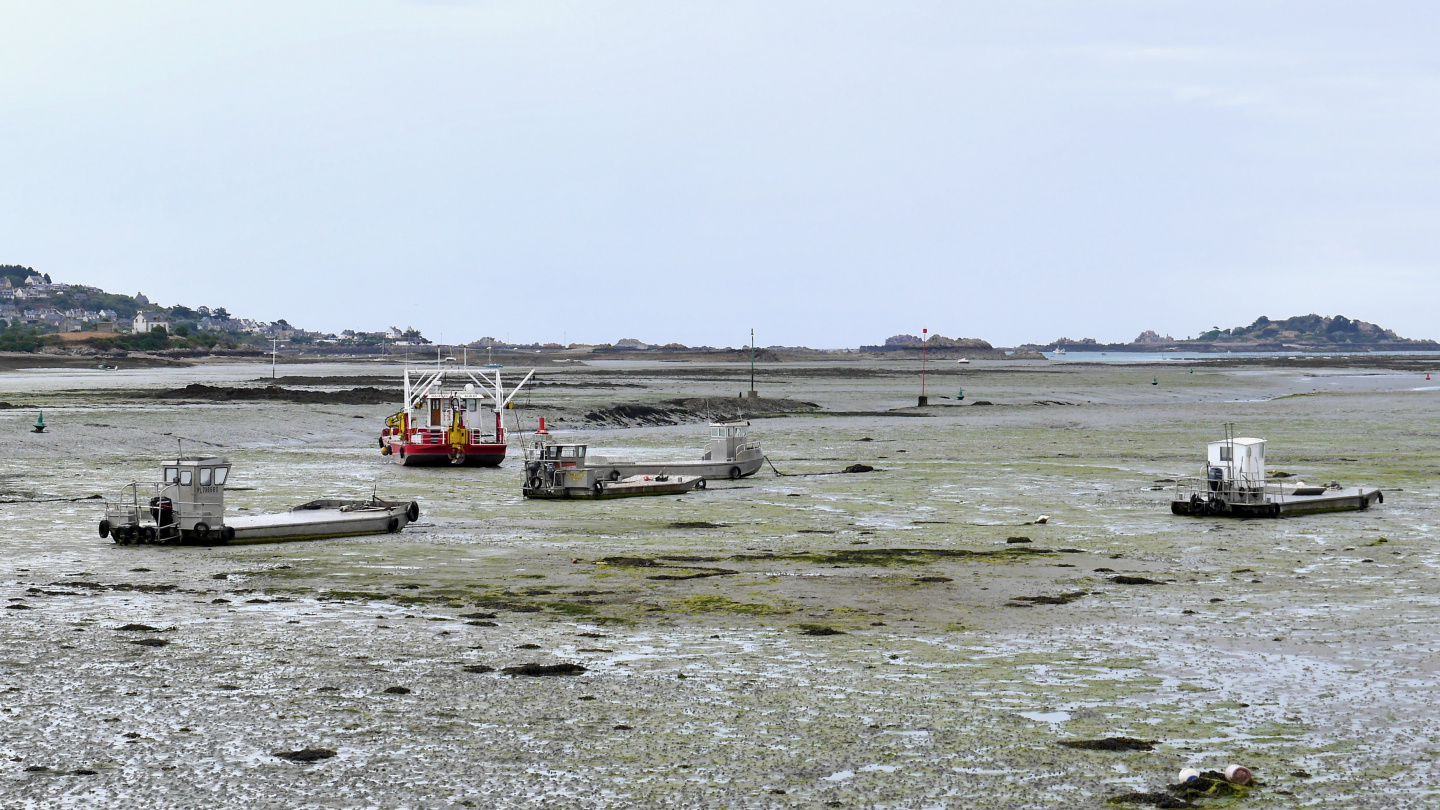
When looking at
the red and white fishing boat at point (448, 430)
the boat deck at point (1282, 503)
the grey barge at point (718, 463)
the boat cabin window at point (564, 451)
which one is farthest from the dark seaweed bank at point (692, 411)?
the boat deck at point (1282, 503)

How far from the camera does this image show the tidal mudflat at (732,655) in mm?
11766

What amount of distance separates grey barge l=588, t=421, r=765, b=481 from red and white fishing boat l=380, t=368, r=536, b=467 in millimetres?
6905

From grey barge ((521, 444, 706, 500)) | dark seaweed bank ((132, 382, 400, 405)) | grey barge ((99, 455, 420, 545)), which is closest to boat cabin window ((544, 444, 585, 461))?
grey barge ((521, 444, 706, 500))

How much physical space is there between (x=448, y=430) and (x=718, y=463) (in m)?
12.5

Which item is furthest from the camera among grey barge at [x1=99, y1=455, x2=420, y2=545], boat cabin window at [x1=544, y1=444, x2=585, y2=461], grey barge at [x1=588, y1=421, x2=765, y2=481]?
grey barge at [x1=588, y1=421, x2=765, y2=481]

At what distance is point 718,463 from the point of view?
43.6m

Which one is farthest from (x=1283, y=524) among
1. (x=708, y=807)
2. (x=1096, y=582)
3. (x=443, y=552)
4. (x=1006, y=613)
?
(x=708, y=807)

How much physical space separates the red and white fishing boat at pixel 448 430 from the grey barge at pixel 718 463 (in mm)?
6905

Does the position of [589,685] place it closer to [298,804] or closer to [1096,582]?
[298,804]

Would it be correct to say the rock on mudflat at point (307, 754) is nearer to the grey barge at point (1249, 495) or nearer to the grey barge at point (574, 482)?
the grey barge at point (1249, 495)

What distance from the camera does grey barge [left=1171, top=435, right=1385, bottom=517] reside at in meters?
32.1

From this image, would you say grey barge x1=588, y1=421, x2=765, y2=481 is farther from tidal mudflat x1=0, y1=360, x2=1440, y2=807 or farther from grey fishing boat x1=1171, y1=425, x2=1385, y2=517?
grey fishing boat x1=1171, y1=425, x2=1385, y2=517

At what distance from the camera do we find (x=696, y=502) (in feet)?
122

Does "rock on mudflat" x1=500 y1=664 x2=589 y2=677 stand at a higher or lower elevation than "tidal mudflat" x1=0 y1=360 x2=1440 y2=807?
higher
